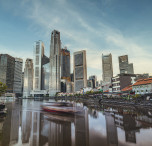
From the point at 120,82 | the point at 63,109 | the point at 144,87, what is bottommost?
the point at 63,109

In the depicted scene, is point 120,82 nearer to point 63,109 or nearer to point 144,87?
point 144,87

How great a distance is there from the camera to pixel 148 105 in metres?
34.9

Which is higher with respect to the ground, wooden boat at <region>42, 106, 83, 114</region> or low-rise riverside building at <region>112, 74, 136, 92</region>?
low-rise riverside building at <region>112, 74, 136, 92</region>

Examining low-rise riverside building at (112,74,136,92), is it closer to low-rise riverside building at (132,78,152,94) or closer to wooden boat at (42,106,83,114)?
low-rise riverside building at (132,78,152,94)

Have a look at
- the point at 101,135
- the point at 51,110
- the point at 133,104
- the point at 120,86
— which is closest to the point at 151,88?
the point at 133,104

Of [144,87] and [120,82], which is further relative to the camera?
[120,82]

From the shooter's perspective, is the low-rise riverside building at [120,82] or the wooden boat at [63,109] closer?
the wooden boat at [63,109]

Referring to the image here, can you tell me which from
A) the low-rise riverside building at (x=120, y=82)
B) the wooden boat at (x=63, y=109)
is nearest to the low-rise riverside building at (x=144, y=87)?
the low-rise riverside building at (x=120, y=82)

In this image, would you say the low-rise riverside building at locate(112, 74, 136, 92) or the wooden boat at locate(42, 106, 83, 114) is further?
the low-rise riverside building at locate(112, 74, 136, 92)

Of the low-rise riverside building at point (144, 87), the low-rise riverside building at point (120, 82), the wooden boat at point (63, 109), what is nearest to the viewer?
the wooden boat at point (63, 109)

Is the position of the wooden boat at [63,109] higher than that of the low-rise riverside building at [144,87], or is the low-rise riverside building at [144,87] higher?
the low-rise riverside building at [144,87]

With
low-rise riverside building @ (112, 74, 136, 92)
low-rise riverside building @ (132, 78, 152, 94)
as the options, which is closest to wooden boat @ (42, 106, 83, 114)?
low-rise riverside building @ (132, 78, 152, 94)

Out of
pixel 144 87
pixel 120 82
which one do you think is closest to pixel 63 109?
pixel 144 87

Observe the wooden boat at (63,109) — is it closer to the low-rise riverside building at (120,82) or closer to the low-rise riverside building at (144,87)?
the low-rise riverside building at (144,87)
